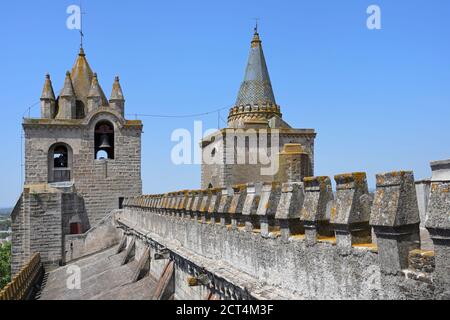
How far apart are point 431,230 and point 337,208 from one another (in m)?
1.33

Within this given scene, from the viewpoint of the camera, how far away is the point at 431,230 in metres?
3.91

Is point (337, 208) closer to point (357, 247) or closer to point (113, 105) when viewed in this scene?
point (357, 247)

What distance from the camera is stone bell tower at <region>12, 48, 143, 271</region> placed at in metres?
27.8

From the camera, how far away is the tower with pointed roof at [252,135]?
24.7 meters

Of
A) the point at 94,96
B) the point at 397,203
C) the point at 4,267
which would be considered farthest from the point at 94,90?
the point at 397,203

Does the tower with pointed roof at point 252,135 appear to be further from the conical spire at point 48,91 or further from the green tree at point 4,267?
the green tree at point 4,267

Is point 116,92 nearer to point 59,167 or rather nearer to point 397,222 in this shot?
point 59,167

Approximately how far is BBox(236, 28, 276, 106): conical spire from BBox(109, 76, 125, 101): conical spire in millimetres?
8954

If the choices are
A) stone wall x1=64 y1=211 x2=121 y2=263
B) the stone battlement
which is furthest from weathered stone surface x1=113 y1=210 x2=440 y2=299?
stone wall x1=64 y1=211 x2=121 y2=263

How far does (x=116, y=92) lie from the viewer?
32062 millimetres

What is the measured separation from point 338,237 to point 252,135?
65.3 feet

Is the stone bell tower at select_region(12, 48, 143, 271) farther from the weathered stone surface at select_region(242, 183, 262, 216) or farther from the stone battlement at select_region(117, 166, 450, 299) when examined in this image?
the weathered stone surface at select_region(242, 183, 262, 216)
